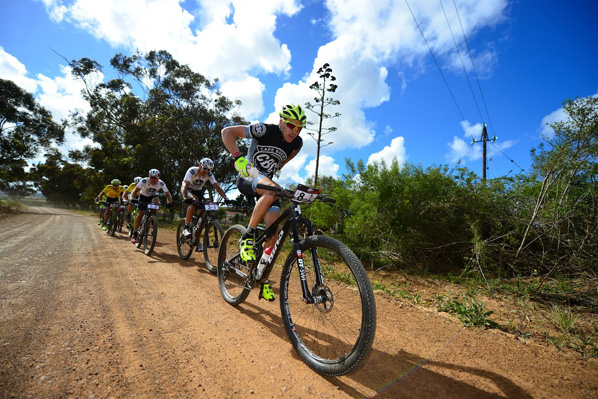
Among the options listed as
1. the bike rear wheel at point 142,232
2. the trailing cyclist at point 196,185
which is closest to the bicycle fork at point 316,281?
the trailing cyclist at point 196,185

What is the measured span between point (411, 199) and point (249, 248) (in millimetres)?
4637

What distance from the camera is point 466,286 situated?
16.3ft

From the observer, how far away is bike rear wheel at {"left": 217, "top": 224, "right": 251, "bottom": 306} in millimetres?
3473

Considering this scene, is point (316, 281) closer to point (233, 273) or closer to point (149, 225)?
point (233, 273)

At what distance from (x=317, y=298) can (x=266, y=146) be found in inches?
88.2

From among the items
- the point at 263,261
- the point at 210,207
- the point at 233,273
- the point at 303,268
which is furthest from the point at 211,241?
the point at 303,268

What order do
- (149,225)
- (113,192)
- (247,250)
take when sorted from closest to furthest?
(247,250)
(149,225)
(113,192)

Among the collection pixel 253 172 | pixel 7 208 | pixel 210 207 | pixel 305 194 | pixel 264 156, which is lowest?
pixel 7 208

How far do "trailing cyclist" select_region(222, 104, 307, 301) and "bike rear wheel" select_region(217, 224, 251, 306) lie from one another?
0.41m

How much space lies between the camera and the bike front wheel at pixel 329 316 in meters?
1.93

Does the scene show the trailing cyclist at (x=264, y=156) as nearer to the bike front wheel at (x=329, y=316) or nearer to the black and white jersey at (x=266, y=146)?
the black and white jersey at (x=266, y=146)

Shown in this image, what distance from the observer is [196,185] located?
21.5 feet

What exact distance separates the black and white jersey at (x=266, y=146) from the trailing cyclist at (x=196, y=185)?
2.41 m

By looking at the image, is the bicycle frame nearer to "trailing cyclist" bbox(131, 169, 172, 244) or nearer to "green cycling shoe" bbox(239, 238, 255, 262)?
"green cycling shoe" bbox(239, 238, 255, 262)
